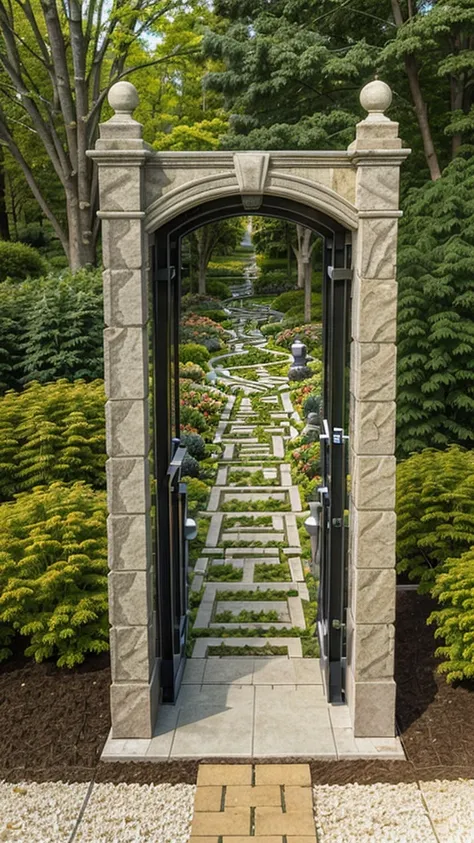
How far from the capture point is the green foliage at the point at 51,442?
9.54m

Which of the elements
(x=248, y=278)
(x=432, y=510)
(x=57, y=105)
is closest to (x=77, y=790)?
(x=432, y=510)

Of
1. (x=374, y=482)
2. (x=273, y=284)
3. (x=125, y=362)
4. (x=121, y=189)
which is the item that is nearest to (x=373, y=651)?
(x=374, y=482)

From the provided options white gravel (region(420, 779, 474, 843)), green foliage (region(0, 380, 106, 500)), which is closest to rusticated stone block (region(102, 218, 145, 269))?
white gravel (region(420, 779, 474, 843))

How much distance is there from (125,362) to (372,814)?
3231 mm

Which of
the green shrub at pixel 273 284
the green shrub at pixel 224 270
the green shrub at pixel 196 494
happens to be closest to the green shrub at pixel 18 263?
the green shrub at pixel 196 494

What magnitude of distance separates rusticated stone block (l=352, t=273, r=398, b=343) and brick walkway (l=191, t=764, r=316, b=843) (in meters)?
2.91

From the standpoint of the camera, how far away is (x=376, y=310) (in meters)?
5.17

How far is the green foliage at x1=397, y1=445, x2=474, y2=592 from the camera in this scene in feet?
24.3

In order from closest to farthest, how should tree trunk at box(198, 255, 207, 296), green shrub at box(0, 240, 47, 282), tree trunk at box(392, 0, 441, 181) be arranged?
tree trunk at box(392, 0, 441, 181) → green shrub at box(0, 240, 47, 282) → tree trunk at box(198, 255, 207, 296)

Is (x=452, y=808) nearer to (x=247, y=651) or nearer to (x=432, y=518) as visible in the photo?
(x=247, y=651)

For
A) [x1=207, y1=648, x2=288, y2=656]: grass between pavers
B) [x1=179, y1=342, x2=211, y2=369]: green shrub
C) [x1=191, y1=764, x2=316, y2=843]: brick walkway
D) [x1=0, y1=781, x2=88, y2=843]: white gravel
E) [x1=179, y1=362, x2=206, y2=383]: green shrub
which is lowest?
[x1=0, y1=781, x2=88, y2=843]: white gravel

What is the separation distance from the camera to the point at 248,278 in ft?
168

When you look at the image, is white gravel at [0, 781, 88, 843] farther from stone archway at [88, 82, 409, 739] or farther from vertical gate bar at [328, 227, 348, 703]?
vertical gate bar at [328, 227, 348, 703]

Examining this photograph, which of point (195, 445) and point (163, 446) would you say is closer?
point (163, 446)
